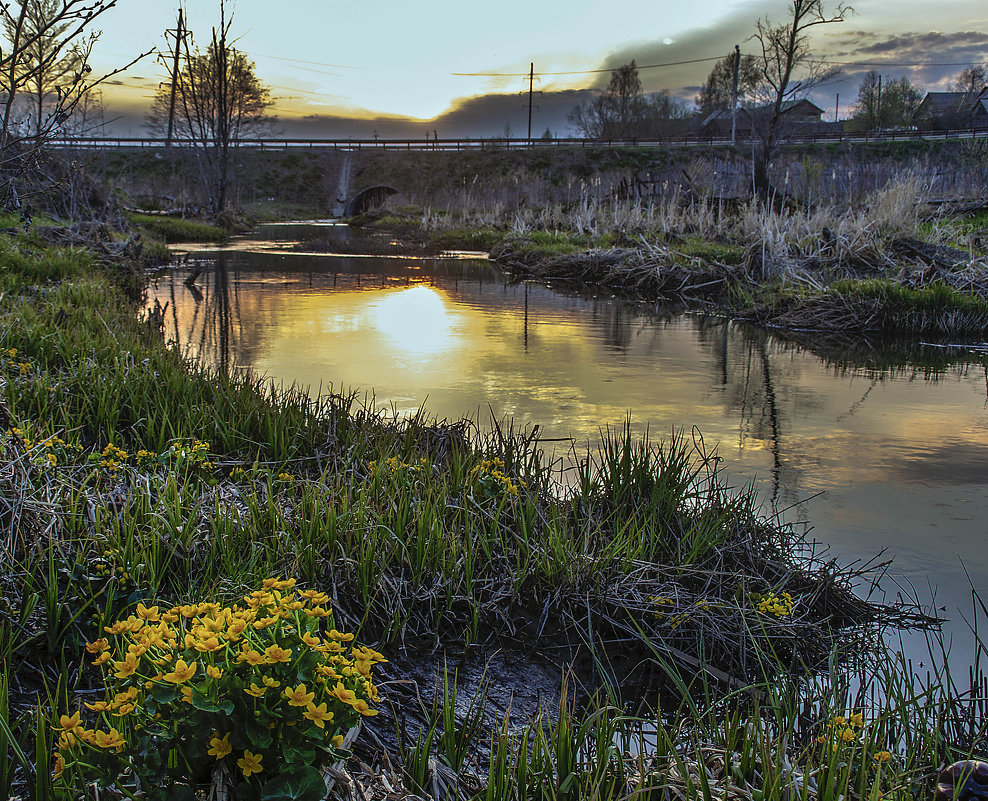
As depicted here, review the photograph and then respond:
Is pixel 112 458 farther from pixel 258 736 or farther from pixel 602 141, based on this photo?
pixel 602 141

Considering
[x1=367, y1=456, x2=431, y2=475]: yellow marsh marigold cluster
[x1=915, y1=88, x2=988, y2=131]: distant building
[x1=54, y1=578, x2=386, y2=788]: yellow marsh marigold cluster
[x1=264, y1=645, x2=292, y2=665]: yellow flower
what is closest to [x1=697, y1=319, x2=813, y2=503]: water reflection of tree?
[x1=367, y1=456, x2=431, y2=475]: yellow marsh marigold cluster

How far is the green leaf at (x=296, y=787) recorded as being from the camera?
1.36m

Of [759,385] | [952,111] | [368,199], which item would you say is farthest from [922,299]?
[952,111]

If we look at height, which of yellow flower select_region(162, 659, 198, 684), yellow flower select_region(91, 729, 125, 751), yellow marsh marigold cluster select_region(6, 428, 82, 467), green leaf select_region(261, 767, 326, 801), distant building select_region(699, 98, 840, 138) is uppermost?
distant building select_region(699, 98, 840, 138)

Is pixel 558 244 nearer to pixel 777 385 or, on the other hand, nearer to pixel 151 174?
pixel 777 385

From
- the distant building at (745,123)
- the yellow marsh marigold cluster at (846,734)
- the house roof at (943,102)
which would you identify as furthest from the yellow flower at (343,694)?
the house roof at (943,102)

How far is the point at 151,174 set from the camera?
53.6 metres

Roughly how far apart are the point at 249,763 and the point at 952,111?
8071 cm

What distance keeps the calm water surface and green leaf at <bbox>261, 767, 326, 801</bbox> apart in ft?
7.34

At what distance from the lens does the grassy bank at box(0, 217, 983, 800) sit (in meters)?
1.48

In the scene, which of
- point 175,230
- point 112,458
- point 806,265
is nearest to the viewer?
point 112,458

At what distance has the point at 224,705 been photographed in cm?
134

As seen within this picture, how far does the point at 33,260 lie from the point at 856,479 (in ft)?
27.4

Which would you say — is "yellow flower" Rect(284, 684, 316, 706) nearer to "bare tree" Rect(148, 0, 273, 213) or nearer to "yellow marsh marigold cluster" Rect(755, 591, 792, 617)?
"yellow marsh marigold cluster" Rect(755, 591, 792, 617)
